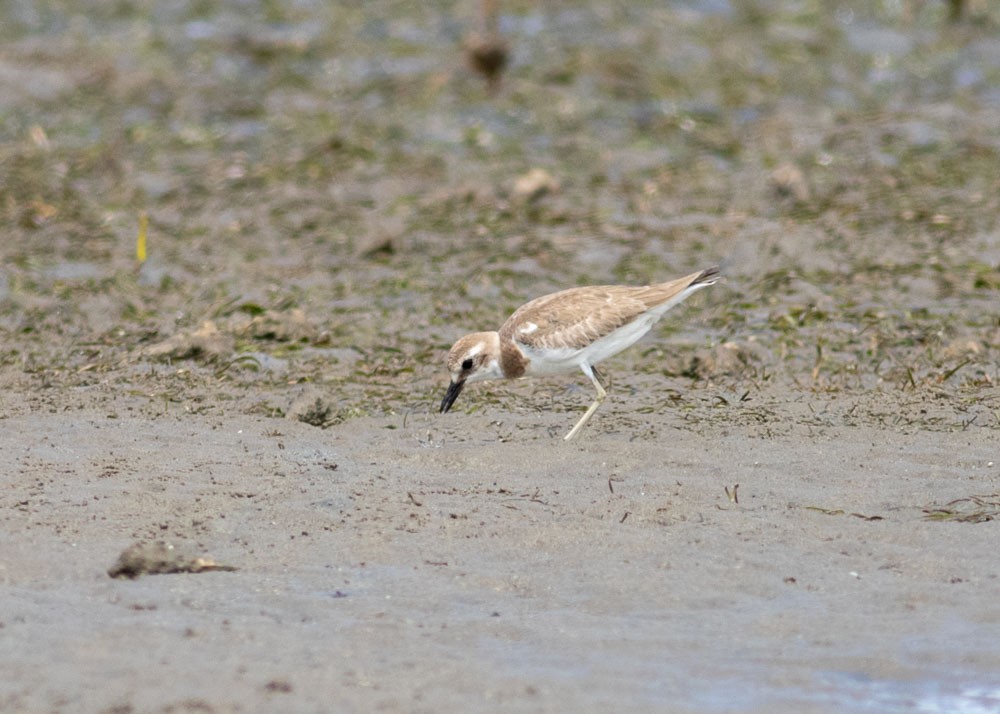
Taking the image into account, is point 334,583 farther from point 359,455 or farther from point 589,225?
point 589,225

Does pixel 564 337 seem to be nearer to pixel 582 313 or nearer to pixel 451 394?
pixel 582 313

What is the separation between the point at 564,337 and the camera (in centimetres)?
896

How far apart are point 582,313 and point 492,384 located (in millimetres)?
1045

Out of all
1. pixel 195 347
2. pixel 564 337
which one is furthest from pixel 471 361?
pixel 195 347

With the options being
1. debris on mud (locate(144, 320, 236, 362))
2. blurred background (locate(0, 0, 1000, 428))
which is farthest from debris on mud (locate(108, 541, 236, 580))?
debris on mud (locate(144, 320, 236, 362))

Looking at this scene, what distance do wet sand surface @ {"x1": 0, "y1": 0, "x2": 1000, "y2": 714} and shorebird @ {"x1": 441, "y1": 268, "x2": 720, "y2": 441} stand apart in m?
0.31

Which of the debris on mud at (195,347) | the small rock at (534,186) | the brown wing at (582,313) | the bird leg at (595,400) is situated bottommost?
the bird leg at (595,400)

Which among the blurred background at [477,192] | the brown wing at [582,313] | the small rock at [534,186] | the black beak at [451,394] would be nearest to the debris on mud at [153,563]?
the blurred background at [477,192]

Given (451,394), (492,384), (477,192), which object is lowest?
(492,384)

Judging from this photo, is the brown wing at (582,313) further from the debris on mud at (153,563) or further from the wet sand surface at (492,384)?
the debris on mud at (153,563)

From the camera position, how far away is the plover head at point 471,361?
896cm

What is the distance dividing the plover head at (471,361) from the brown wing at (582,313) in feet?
0.46

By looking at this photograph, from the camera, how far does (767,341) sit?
1017 cm

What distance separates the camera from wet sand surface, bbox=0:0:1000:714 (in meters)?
5.97
